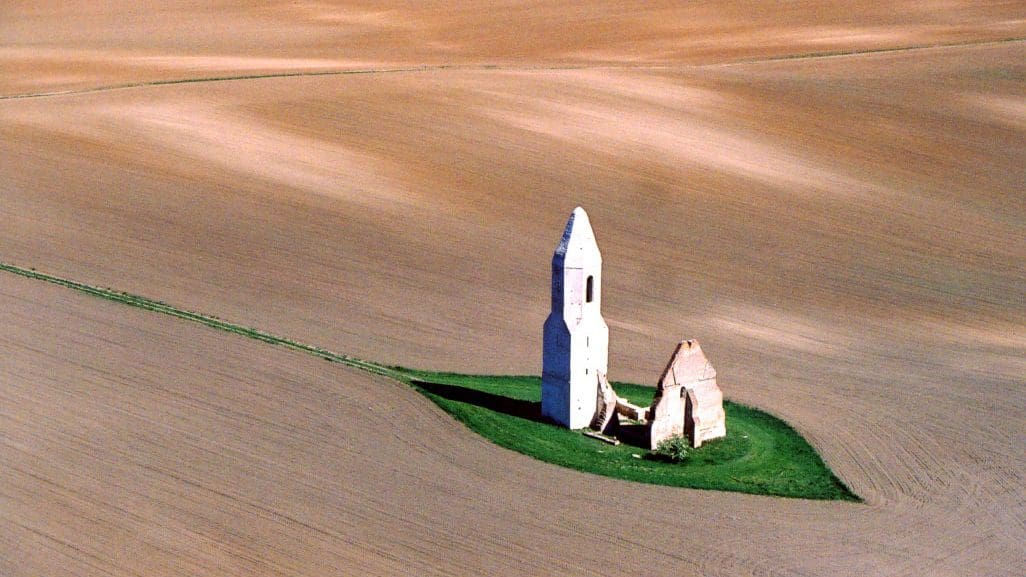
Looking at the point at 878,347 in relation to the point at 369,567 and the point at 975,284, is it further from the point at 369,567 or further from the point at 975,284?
the point at 369,567

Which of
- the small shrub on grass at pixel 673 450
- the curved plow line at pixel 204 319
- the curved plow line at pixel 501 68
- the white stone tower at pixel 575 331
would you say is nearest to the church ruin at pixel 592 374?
the white stone tower at pixel 575 331

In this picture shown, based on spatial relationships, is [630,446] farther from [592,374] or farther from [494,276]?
[494,276]

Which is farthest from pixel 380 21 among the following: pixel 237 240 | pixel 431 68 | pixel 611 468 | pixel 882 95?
pixel 611 468

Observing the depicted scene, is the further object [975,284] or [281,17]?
[281,17]

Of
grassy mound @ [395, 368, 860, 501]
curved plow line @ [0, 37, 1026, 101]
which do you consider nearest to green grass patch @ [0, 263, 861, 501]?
grassy mound @ [395, 368, 860, 501]

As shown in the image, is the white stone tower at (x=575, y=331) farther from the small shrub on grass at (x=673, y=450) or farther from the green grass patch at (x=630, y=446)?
the small shrub on grass at (x=673, y=450)

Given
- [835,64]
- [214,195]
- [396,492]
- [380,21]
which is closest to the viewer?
[396,492]

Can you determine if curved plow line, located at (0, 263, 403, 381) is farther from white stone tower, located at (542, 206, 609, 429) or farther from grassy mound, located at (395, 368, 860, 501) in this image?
white stone tower, located at (542, 206, 609, 429)
